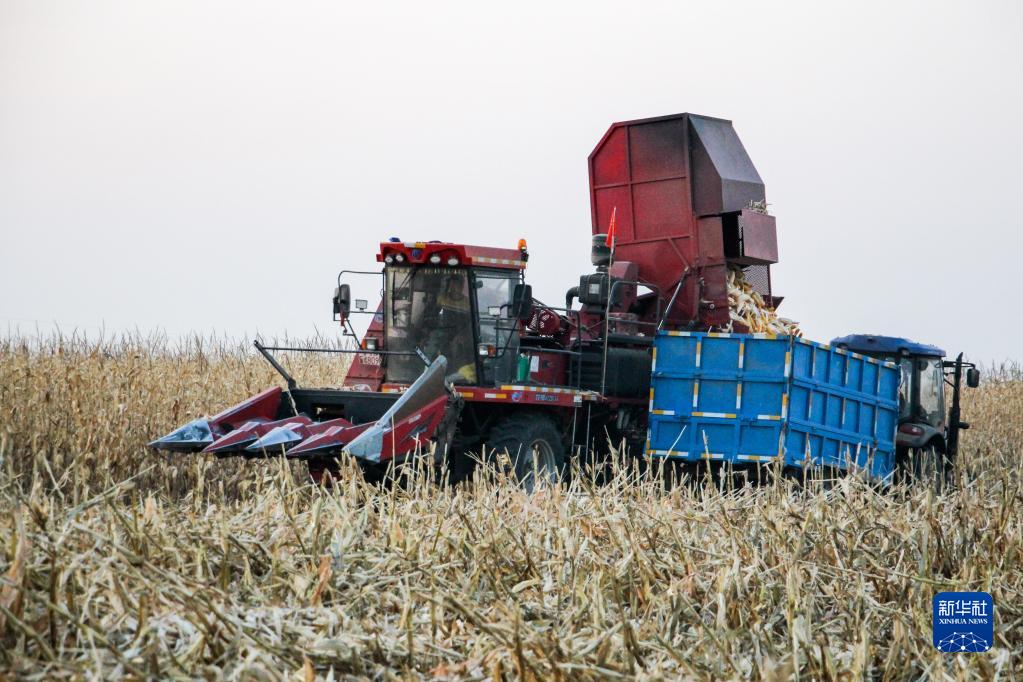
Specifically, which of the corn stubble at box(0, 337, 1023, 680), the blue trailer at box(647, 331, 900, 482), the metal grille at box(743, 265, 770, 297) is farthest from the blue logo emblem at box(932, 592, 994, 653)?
the metal grille at box(743, 265, 770, 297)

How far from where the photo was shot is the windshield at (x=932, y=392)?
12.6 meters

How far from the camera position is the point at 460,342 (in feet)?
35.2

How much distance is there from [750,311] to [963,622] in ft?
28.6

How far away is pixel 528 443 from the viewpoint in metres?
10.6

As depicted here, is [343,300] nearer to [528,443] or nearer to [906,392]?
[528,443]

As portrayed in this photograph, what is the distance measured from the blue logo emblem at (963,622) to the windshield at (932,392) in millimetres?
8711

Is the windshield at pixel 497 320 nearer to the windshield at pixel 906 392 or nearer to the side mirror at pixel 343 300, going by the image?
the side mirror at pixel 343 300

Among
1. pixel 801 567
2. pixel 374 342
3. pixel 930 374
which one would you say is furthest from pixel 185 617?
pixel 930 374

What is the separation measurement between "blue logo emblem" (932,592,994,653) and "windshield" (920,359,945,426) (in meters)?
8.71

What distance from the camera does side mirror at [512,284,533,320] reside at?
33.8ft

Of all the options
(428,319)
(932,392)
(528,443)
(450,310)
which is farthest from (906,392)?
(428,319)

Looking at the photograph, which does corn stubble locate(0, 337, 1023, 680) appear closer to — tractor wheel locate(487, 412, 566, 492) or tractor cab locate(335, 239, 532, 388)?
tractor wheel locate(487, 412, 566, 492)

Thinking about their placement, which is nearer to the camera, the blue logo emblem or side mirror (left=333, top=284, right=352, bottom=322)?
the blue logo emblem

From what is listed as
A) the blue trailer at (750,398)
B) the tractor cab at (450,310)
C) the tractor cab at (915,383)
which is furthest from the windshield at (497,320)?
the tractor cab at (915,383)
